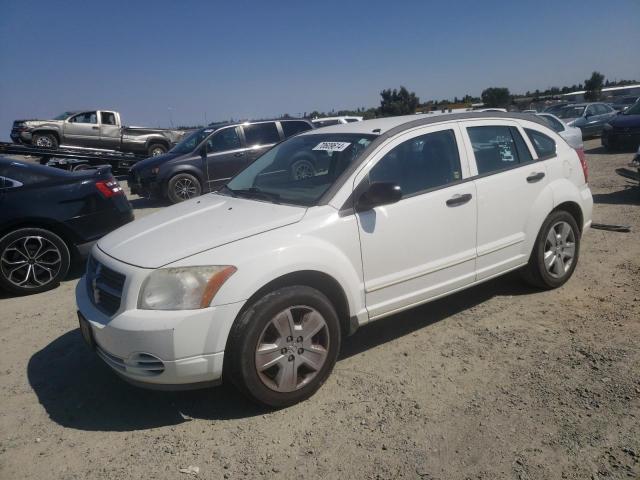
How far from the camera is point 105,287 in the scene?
9.98 ft

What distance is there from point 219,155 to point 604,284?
27.2 ft

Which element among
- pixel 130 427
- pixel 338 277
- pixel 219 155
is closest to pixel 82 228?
pixel 130 427

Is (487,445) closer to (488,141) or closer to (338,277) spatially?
(338,277)

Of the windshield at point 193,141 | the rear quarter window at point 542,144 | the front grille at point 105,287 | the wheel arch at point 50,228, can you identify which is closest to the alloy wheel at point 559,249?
the rear quarter window at point 542,144

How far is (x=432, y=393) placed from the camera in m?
3.12

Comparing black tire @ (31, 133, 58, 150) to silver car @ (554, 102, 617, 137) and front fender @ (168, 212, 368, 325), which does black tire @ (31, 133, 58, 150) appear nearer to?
front fender @ (168, 212, 368, 325)

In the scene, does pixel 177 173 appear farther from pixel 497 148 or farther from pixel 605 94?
pixel 605 94

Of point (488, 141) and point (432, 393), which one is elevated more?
point (488, 141)

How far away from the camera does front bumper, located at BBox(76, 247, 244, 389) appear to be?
2.69m

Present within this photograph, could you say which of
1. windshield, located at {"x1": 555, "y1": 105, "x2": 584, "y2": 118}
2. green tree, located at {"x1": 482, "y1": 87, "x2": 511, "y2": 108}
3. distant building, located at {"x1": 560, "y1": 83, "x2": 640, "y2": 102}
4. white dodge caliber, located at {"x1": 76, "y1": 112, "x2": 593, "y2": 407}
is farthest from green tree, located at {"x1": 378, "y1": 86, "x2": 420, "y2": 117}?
white dodge caliber, located at {"x1": 76, "y1": 112, "x2": 593, "y2": 407}

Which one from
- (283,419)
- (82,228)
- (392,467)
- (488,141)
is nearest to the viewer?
(392,467)

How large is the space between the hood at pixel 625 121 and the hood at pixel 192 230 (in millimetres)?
14627

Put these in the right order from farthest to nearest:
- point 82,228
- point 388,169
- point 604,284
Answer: point 82,228
point 604,284
point 388,169

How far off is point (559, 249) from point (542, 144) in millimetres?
988
